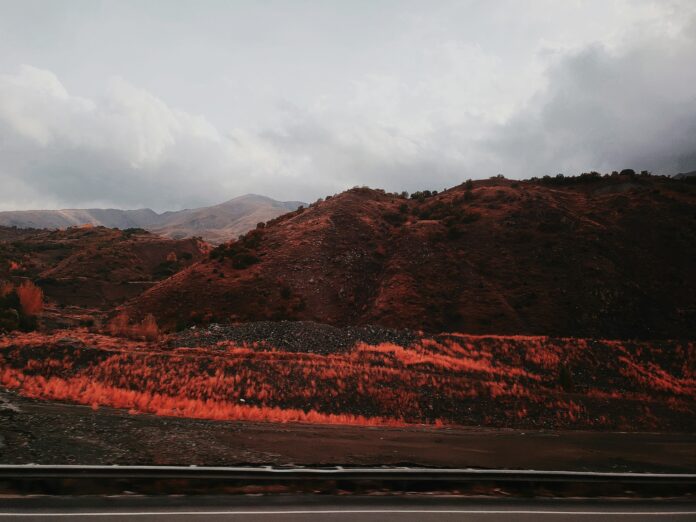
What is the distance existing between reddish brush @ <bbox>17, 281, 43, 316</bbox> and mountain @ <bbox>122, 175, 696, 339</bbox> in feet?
21.5

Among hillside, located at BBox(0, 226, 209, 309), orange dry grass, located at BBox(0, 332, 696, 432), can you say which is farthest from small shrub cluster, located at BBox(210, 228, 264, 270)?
orange dry grass, located at BBox(0, 332, 696, 432)

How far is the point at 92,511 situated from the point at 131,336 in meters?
23.2

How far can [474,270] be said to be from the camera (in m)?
39.5

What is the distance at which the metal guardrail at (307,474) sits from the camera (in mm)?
5695

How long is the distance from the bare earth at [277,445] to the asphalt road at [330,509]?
1.62 m

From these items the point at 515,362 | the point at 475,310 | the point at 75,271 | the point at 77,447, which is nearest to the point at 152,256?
the point at 75,271

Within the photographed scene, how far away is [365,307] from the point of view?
1406 inches

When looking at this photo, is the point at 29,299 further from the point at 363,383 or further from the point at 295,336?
the point at 363,383

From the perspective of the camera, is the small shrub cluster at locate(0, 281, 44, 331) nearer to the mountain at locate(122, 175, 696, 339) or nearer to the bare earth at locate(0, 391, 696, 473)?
the mountain at locate(122, 175, 696, 339)

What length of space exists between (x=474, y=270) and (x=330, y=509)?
119 feet

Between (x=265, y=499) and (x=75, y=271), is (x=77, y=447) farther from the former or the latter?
(x=75, y=271)

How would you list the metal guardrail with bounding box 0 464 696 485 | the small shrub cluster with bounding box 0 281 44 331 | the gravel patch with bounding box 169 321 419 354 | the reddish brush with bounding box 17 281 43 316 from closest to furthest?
the metal guardrail with bounding box 0 464 696 485 < the gravel patch with bounding box 169 321 419 354 < the small shrub cluster with bounding box 0 281 44 331 < the reddish brush with bounding box 17 281 43 316

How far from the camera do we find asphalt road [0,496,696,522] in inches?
199

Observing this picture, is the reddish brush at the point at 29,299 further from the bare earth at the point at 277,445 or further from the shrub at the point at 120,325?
the bare earth at the point at 277,445
